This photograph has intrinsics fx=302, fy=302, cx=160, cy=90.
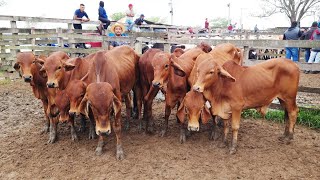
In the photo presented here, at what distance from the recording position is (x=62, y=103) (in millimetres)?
5176

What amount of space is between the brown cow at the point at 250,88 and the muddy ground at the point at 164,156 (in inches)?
18.9

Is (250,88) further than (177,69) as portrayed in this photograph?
No

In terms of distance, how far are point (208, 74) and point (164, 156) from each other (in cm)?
150

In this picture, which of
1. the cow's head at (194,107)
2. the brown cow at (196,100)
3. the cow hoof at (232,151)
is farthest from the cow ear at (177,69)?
the cow hoof at (232,151)

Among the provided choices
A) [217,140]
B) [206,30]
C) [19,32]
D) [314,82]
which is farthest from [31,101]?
[206,30]

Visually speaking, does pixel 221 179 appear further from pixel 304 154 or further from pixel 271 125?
pixel 271 125

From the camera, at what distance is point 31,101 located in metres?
8.59

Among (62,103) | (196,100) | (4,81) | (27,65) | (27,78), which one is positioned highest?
(27,65)

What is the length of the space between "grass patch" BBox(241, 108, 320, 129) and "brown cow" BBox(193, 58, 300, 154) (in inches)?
46.8

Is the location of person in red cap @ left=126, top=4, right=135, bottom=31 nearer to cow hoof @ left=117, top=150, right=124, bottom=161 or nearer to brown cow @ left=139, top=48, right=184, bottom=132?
brown cow @ left=139, top=48, right=184, bottom=132

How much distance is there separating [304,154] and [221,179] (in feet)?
5.37

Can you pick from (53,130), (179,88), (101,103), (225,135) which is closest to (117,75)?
(179,88)

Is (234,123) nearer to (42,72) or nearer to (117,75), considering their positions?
(117,75)

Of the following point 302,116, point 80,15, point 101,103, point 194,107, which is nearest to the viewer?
point 101,103
